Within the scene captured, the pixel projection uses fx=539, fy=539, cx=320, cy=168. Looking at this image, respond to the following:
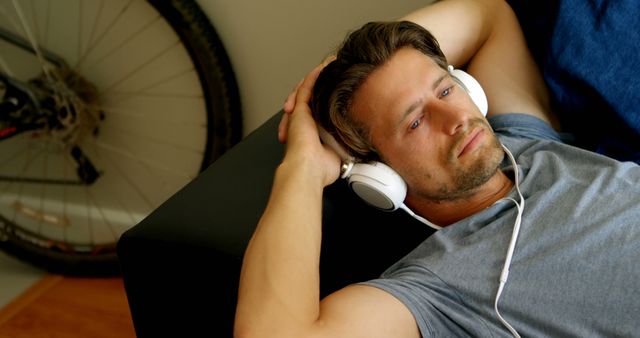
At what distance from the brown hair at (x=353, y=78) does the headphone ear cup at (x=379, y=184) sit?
2.8 inches

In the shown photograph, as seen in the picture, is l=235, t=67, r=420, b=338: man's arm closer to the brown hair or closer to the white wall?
the brown hair

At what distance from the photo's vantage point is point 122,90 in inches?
71.2

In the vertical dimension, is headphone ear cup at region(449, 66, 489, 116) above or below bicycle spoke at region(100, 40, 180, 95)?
below

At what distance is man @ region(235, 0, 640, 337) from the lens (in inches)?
30.1

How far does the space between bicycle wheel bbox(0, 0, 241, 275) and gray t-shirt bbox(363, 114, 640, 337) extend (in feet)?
3.14

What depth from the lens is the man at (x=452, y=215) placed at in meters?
0.76

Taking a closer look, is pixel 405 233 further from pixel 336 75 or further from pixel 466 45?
pixel 466 45

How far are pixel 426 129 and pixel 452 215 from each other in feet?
0.58

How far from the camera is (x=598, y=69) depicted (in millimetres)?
1072

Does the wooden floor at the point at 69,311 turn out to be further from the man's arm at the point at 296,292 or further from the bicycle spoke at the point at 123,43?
the man's arm at the point at 296,292

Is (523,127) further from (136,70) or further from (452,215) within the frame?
(136,70)

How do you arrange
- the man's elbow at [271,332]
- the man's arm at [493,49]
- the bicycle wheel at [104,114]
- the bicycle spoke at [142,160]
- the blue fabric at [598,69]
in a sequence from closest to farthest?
the man's elbow at [271,332] < the blue fabric at [598,69] < the man's arm at [493,49] < the bicycle wheel at [104,114] < the bicycle spoke at [142,160]

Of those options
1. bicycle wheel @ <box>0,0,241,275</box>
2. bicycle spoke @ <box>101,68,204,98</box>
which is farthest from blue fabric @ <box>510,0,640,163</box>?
bicycle spoke @ <box>101,68,204,98</box>

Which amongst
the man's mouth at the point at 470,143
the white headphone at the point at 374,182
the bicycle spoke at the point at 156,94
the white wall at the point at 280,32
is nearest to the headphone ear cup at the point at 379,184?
the white headphone at the point at 374,182
